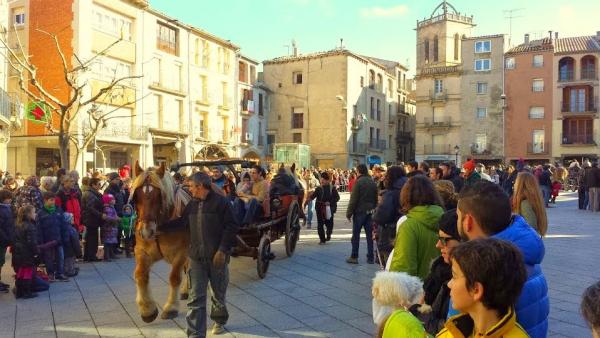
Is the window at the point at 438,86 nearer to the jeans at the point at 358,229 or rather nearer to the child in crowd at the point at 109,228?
the jeans at the point at 358,229

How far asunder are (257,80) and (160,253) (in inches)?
1782

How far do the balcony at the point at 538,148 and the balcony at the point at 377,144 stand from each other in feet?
45.5

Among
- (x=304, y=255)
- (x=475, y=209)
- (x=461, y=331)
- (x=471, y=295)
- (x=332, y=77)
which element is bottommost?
(x=304, y=255)

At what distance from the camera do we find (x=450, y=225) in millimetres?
3215

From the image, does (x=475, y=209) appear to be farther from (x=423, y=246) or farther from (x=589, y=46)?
(x=589, y=46)

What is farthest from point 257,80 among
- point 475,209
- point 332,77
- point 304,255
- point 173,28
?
point 475,209

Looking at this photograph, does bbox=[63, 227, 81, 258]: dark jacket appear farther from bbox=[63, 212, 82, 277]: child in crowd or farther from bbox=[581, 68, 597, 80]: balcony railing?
bbox=[581, 68, 597, 80]: balcony railing

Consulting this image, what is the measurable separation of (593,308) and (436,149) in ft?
170

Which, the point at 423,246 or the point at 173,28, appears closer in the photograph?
the point at 423,246

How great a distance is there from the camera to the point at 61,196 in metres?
9.23

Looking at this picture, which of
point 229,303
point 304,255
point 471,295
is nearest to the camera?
point 471,295

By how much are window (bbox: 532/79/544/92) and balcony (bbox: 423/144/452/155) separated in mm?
9052

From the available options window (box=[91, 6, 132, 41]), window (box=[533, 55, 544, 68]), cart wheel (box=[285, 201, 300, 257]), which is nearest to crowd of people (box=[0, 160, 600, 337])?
cart wheel (box=[285, 201, 300, 257])

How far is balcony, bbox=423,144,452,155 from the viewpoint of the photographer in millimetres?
51044
